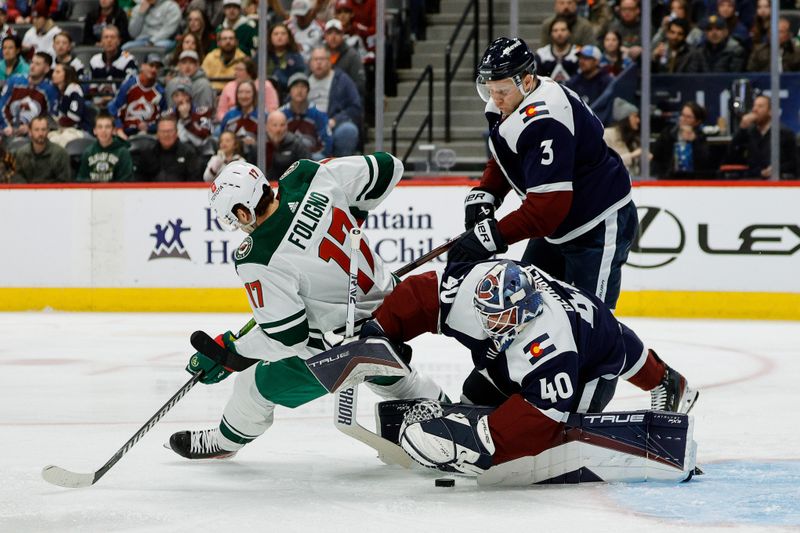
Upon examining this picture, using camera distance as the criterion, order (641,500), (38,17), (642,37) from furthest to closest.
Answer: (38,17), (642,37), (641,500)

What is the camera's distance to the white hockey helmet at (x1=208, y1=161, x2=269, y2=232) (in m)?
3.13

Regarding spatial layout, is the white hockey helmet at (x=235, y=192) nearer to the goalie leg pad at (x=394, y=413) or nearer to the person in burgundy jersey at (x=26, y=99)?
the goalie leg pad at (x=394, y=413)

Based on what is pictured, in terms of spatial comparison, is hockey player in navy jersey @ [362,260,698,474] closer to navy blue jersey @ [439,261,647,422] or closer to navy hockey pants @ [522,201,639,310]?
navy blue jersey @ [439,261,647,422]

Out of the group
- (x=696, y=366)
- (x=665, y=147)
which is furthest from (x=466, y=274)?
(x=665, y=147)

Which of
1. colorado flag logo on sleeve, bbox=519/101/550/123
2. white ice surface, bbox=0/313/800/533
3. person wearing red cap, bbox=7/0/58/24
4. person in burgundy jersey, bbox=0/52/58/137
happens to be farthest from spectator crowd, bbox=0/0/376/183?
colorado flag logo on sleeve, bbox=519/101/550/123

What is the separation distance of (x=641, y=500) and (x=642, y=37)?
4926 mm

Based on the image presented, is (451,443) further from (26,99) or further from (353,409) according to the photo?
(26,99)

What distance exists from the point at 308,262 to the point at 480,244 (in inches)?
19.5

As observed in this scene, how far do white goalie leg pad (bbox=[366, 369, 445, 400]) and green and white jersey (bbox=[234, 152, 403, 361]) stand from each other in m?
0.23

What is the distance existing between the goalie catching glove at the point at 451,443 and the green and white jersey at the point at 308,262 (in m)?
0.43

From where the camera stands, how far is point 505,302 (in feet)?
9.62

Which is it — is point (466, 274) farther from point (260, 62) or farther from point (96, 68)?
point (96, 68)

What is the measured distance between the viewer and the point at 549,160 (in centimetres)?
338

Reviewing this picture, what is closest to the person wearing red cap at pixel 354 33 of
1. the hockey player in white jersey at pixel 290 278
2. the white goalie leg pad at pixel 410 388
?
the hockey player in white jersey at pixel 290 278
